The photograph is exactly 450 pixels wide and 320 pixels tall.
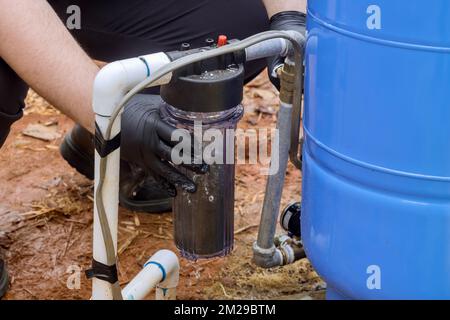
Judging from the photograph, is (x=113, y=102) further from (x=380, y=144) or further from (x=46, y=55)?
(x=380, y=144)

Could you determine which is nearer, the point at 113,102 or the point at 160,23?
the point at 113,102

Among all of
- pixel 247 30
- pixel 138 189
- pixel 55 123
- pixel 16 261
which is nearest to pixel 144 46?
pixel 247 30

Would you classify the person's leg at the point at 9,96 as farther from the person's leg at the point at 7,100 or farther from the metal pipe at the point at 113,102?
the metal pipe at the point at 113,102

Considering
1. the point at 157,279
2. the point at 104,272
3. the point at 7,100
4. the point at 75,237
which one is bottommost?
the point at 75,237

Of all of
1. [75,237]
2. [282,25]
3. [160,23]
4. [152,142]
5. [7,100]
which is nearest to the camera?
[152,142]

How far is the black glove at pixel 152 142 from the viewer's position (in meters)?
1.34

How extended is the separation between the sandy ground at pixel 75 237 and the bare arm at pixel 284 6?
62cm

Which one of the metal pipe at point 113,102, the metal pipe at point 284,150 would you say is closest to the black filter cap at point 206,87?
the metal pipe at point 113,102

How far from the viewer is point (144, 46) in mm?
1956

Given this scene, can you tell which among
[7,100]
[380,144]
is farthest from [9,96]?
[380,144]

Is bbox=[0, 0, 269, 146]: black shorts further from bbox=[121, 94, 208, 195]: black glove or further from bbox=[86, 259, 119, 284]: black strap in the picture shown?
bbox=[86, 259, 119, 284]: black strap

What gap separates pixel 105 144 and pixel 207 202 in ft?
0.88

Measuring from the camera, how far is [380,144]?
1.25 m

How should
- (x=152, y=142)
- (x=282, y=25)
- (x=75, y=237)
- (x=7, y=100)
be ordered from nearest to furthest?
(x=152, y=142)
(x=282, y=25)
(x=7, y=100)
(x=75, y=237)
